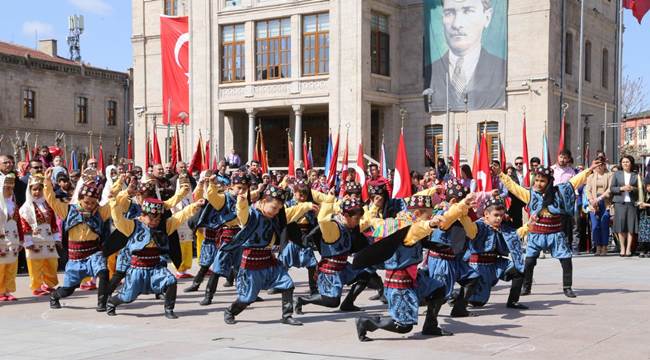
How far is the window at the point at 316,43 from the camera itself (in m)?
31.0

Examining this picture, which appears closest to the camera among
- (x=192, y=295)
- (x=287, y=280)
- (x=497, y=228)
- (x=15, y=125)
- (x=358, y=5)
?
(x=287, y=280)

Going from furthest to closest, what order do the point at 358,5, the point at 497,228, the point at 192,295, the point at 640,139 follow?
the point at 640,139
the point at 358,5
the point at 192,295
the point at 497,228

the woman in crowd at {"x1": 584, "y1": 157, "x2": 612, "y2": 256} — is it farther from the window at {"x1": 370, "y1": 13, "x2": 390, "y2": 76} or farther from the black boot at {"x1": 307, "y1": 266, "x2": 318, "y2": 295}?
the window at {"x1": 370, "y1": 13, "x2": 390, "y2": 76}

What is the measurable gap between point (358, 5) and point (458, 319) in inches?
885

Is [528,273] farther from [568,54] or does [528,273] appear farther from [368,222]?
[568,54]

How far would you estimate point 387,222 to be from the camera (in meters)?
8.11

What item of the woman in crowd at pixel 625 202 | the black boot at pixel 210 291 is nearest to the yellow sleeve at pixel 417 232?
the black boot at pixel 210 291

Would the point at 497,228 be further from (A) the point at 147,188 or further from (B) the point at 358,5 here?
(B) the point at 358,5

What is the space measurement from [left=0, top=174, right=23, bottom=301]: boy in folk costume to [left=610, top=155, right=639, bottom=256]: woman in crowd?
1111 centimetres

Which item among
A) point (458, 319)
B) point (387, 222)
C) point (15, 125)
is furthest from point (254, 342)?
point (15, 125)

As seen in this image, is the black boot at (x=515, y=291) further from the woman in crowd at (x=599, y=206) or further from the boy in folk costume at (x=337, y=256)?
the woman in crowd at (x=599, y=206)

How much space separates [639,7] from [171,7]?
831 inches

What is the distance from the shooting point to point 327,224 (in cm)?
859

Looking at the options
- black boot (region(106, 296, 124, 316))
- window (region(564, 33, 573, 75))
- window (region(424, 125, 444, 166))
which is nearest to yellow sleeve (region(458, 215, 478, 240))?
black boot (region(106, 296, 124, 316))
